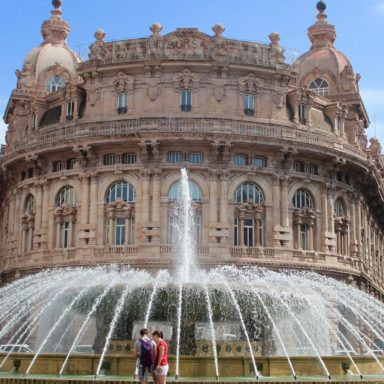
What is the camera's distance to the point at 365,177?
55.2 m

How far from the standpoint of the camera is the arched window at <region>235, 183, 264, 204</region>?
4834cm

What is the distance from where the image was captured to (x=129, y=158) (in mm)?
48656

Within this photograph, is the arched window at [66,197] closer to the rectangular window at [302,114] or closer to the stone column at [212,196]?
the stone column at [212,196]

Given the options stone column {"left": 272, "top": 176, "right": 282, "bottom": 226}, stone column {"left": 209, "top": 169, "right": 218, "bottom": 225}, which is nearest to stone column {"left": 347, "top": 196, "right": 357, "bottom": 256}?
stone column {"left": 272, "top": 176, "right": 282, "bottom": 226}

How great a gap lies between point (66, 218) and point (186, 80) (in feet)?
37.5

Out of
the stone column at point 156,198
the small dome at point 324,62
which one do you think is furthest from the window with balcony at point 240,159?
the small dome at point 324,62

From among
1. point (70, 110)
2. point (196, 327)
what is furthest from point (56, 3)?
point (196, 327)

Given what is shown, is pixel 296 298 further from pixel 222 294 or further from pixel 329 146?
pixel 329 146

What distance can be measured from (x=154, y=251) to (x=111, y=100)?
34.4ft

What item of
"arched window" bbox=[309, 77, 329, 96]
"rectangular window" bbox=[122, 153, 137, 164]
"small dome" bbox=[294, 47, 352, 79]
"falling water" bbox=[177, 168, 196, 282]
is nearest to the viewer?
"falling water" bbox=[177, 168, 196, 282]

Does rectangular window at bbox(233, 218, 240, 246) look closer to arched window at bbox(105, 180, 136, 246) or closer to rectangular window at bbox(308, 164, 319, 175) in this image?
arched window at bbox(105, 180, 136, 246)

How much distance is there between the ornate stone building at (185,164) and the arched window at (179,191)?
3.4 inches

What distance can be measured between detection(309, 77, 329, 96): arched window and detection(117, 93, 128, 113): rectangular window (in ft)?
59.0

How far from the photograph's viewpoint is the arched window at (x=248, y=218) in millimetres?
47906
